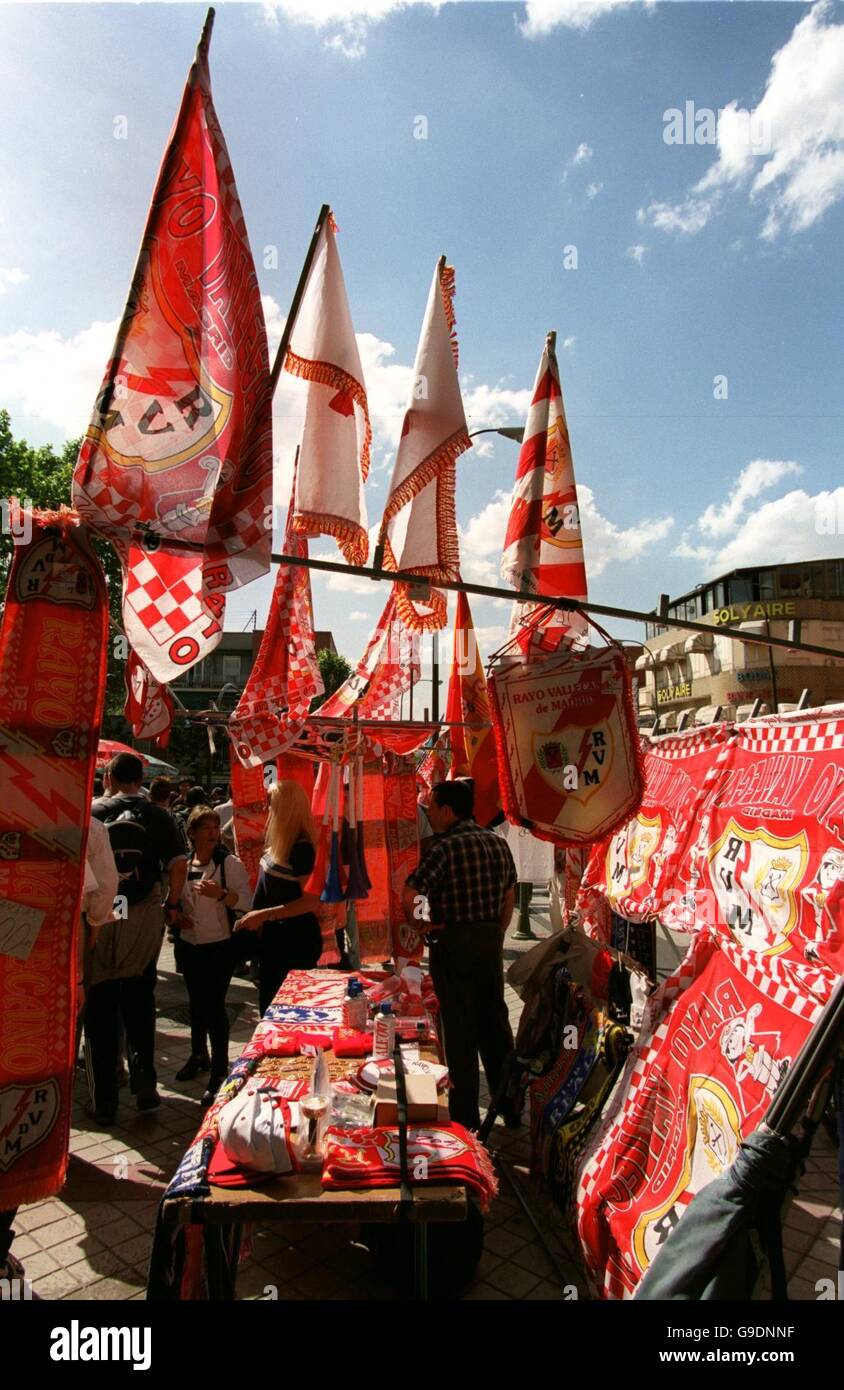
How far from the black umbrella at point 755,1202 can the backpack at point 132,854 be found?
4.06 meters

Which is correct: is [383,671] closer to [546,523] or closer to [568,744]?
[546,523]

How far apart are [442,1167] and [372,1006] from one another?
1.59 metres

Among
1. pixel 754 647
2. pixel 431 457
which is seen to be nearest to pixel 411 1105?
pixel 431 457

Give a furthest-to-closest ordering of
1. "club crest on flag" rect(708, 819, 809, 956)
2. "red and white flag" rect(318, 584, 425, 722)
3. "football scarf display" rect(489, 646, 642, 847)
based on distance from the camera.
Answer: "red and white flag" rect(318, 584, 425, 722) < "football scarf display" rect(489, 646, 642, 847) < "club crest on flag" rect(708, 819, 809, 956)

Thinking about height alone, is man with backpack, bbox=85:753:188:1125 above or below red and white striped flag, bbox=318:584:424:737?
below

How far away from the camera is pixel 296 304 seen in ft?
11.1

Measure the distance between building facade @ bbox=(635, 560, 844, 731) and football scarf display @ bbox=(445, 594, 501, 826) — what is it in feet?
105

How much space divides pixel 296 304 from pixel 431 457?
0.98 m

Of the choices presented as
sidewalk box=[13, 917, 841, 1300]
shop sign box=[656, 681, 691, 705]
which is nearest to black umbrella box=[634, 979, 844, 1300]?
sidewalk box=[13, 917, 841, 1300]

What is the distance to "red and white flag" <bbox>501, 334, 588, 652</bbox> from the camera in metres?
4.32

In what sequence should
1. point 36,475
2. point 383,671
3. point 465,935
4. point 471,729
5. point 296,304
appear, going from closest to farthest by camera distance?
point 296,304, point 465,935, point 383,671, point 471,729, point 36,475

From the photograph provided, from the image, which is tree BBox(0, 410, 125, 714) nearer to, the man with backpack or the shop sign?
the man with backpack

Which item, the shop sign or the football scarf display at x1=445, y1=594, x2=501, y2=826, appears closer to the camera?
the football scarf display at x1=445, y1=594, x2=501, y2=826
